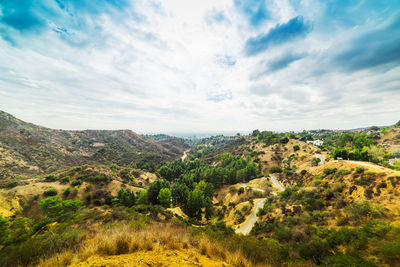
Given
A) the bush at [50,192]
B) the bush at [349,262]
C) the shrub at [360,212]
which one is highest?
the bush at [349,262]

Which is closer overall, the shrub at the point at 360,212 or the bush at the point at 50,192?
the shrub at the point at 360,212

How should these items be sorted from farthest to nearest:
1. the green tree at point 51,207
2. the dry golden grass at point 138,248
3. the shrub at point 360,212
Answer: the green tree at point 51,207
the shrub at point 360,212
the dry golden grass at point 138,248

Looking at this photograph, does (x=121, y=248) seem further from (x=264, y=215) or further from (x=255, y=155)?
(x=255, y=155)

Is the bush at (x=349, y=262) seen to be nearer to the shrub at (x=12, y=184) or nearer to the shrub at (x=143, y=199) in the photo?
the shrub at (x=143, y=199)

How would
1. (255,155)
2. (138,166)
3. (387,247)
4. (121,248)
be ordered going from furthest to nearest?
(138,166) → (255,155) → (387,247) → (121,248)

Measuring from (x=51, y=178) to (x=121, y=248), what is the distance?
52.0 m

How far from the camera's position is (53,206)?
915 inches

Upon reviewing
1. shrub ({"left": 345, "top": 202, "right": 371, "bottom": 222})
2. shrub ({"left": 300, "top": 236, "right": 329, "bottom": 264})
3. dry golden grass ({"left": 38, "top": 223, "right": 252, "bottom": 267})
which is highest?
dry golden grass ({"left": 38, "top": 223, "right": 252, "bottom": 267})

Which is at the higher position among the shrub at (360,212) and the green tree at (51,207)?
the shrub at (360,212)

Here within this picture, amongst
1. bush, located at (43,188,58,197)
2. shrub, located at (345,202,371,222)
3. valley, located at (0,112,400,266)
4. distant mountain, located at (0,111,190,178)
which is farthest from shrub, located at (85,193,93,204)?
shrub, located at (345,202,371,222)

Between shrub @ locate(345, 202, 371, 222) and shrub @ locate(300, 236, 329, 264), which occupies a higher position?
shrub @ locate(345, 202, 371, 222)

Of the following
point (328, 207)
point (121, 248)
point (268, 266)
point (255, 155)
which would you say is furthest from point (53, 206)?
point (255, 155)

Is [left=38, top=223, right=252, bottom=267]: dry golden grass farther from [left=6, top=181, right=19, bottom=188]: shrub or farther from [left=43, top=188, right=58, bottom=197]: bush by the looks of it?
[left=6, top=181, right=19, bottom=188]: shrub

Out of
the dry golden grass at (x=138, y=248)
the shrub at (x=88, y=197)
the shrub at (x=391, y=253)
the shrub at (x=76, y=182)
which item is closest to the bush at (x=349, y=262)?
the shrub at (x=391, y=253)
